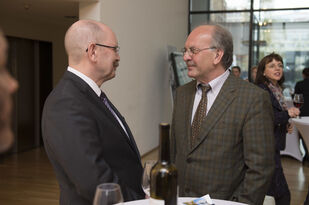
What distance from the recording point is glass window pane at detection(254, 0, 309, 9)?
9.36m

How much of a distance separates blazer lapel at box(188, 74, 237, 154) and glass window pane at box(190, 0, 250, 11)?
8.42m

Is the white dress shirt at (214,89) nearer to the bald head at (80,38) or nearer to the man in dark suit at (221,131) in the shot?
the man in dark suit at (221,131)

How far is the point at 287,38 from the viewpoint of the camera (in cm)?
946

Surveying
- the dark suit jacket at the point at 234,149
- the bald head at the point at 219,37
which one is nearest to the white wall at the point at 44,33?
the bald head at the point at 219,37

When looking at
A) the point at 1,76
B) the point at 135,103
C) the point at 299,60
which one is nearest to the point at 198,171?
the point at 1,76

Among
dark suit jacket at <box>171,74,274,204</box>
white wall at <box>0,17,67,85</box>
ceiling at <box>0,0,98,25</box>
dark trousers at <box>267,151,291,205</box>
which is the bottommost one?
dark trousers at <box>267,151,291,205</box>

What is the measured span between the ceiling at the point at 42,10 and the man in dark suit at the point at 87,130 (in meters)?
3.31

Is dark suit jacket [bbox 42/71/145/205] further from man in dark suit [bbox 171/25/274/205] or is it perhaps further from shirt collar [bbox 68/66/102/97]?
man in dark suit [bbox 171/25/274/205]

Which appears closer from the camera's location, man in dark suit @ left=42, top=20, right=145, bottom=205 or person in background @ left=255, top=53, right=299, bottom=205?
man in dark suit @ left=42, top=20, right=145, bottom=205

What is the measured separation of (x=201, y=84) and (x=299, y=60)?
26.8 feet

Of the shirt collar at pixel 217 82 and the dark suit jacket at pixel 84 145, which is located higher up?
the shirt collar at pixel 217 82

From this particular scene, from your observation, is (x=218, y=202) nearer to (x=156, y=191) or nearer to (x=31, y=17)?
(x=156, y=191)

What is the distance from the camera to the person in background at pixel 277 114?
3057 mm

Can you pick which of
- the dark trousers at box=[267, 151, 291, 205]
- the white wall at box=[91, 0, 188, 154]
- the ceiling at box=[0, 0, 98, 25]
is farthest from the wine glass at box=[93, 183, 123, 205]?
the ceiling at box=[0, 0, 98, 25]
